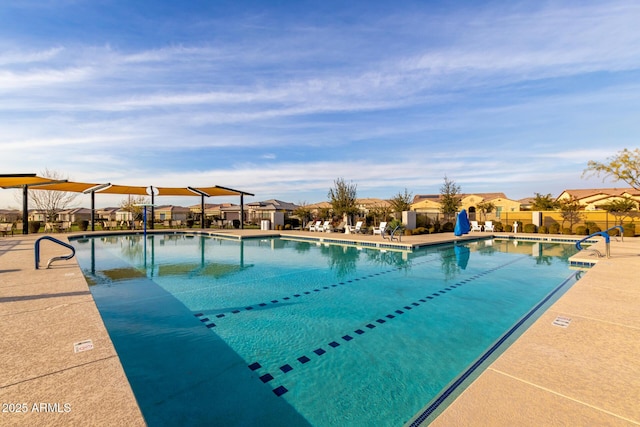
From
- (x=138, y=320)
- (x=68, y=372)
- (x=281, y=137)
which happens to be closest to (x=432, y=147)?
(x=281, y=137)

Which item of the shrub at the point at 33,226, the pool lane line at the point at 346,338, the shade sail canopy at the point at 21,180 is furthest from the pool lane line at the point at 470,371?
the shrub at the point at 33,226

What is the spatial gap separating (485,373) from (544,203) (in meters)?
28.3

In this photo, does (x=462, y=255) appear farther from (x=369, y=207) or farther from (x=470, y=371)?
(x=369, y=207)

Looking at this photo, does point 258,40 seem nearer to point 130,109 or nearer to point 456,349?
point 130,109

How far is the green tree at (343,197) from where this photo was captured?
67.0ft

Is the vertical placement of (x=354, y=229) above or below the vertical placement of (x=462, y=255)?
above

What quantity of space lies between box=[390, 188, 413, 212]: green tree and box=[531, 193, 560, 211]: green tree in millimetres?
12967

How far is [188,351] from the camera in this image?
3.40m

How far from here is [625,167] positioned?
13555 millimetres

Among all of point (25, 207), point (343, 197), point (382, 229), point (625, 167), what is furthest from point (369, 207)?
point (25, 207)

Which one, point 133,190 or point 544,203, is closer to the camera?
point 133,190

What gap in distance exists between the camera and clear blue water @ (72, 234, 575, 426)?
2506mm

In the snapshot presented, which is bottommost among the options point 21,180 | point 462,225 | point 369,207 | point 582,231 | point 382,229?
point 582,231

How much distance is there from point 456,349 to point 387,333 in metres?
0.85
